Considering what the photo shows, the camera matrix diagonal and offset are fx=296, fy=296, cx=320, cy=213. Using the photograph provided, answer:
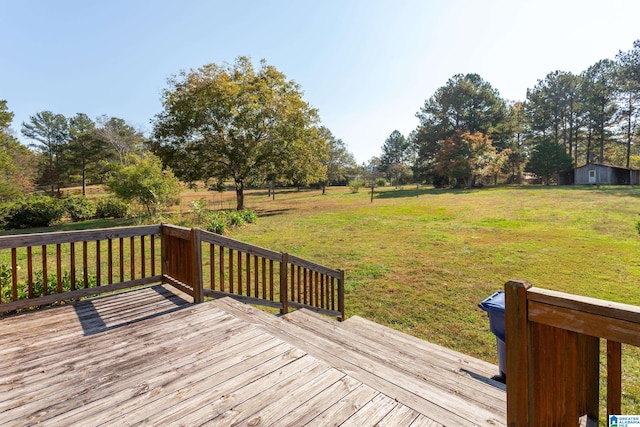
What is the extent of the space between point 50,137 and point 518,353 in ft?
163

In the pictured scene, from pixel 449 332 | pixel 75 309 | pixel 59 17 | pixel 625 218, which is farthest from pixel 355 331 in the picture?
pixel 625 218

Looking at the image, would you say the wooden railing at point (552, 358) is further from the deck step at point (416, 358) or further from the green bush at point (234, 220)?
the green bush at point (234, 220)

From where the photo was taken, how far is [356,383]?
2.12m

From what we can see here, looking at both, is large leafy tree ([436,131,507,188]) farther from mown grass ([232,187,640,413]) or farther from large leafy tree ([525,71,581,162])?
mown grass ([232,187,640,413])

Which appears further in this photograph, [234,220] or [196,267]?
[234,220]

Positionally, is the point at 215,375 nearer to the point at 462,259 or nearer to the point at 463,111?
the point at 462,259

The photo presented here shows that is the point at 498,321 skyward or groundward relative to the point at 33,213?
groundward

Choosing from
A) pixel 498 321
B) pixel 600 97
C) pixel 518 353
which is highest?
pixel 600 97

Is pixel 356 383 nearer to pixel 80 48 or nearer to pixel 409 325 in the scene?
pixel 409 325

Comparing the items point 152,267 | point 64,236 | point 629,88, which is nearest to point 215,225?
point 152,267

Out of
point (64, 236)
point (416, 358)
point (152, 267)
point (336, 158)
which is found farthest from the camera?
point (336, 158)

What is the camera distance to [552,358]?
1228 mm

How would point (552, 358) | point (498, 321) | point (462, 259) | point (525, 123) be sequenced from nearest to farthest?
point (552, 358) → point (498, 321) → point (462, 259) → point (525, 123)

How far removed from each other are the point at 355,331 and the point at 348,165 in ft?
149
